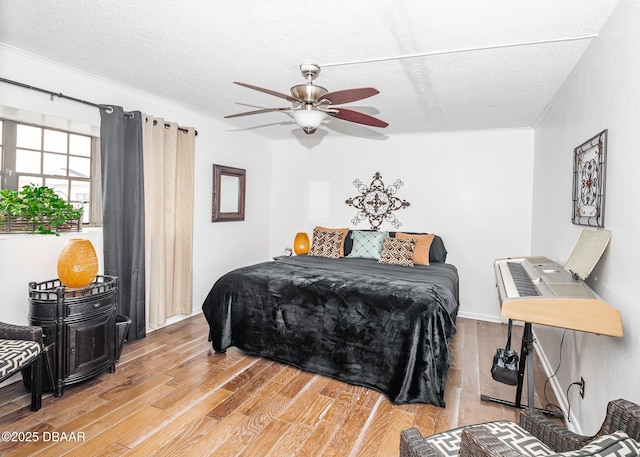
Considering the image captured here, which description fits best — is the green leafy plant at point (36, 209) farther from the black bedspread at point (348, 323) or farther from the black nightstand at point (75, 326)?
the black bedspread at point (348, 323)

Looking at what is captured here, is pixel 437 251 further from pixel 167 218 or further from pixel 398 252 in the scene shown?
pixel 167 218

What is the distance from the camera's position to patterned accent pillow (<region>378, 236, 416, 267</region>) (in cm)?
426

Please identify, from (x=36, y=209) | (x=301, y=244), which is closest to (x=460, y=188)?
(x=301, y=244)

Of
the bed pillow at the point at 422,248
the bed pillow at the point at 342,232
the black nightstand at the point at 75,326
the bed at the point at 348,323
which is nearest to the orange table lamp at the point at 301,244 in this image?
the bed pillow at the point at 342,232

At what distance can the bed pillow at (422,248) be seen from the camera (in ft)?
14.3

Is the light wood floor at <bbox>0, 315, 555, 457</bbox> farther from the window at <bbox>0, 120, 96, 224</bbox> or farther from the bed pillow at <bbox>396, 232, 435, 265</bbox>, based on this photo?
the window at <bbox>0, 120, 96, 224</bbox>

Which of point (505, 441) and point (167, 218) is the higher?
point (167, 218)

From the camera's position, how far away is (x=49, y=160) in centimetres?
308

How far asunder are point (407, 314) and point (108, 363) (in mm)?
2309

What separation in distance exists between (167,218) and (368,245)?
7.90ft

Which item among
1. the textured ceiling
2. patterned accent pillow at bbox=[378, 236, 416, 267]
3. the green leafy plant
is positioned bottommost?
patterned accent pillow at bbox=[378, 236, 416, 267]

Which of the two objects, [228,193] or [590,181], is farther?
[228,193]

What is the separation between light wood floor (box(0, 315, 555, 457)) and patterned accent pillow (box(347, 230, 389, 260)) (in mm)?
1719

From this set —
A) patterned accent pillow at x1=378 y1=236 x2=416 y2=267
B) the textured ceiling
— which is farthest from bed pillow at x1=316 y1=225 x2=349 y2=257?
the textured ceiling
